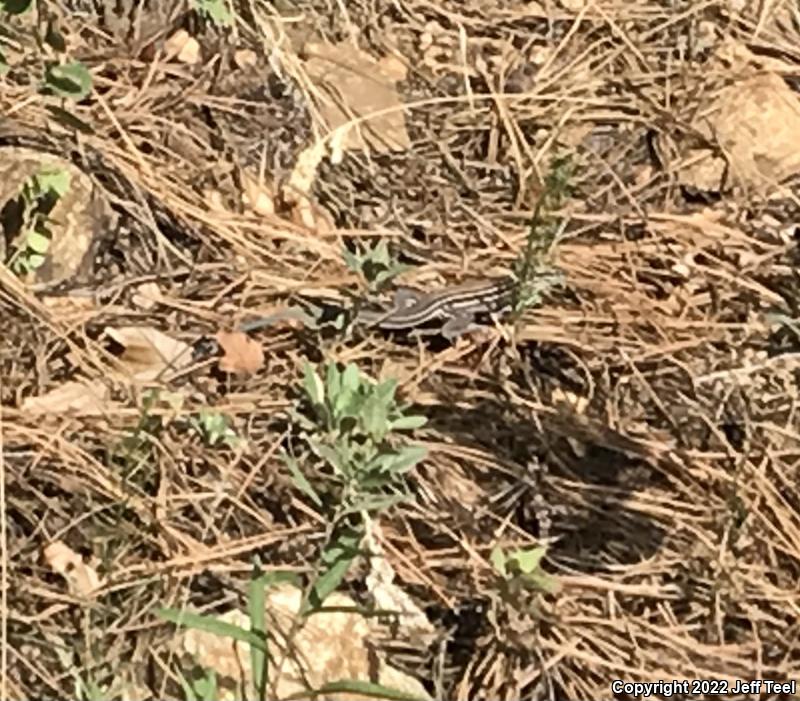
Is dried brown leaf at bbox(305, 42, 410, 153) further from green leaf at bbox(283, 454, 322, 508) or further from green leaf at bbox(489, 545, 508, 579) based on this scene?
green leaf at bbox(489, 545, 508, 579)

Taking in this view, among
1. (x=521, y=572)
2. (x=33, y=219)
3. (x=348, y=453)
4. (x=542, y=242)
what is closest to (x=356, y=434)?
(x=348, y=453)

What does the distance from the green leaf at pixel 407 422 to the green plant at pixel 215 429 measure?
0.21m

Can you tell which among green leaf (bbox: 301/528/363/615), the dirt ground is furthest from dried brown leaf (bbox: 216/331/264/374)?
green leaf (bbox: 301/528/363/615)

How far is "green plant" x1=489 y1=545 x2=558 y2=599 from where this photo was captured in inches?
75.0

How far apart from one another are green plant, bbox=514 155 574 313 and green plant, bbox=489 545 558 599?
0.46 m

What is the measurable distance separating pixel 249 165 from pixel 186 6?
1.13ft

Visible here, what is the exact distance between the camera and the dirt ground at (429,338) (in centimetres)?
191

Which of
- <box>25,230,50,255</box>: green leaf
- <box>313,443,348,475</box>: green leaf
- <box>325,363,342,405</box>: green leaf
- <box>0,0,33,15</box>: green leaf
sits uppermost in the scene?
<box>0,0,33,15</box>: green leaf

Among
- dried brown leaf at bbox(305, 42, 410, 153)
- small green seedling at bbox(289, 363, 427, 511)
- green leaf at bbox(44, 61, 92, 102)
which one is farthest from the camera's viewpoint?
dried brown leaf at bbox(305, 42, 410, 153)

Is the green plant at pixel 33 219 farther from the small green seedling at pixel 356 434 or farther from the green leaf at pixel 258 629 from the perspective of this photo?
the green leaf at pixel 258 629

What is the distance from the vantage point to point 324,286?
7.63 feet

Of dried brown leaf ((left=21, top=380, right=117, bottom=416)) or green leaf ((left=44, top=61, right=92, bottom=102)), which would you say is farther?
green leaf ((left=44, top=61, right=92, bottom=102))

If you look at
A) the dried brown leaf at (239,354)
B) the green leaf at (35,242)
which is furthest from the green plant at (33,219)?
the dried brown leaf at (239,354)

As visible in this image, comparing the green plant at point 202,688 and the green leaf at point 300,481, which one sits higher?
the green leaf at point 300,481
